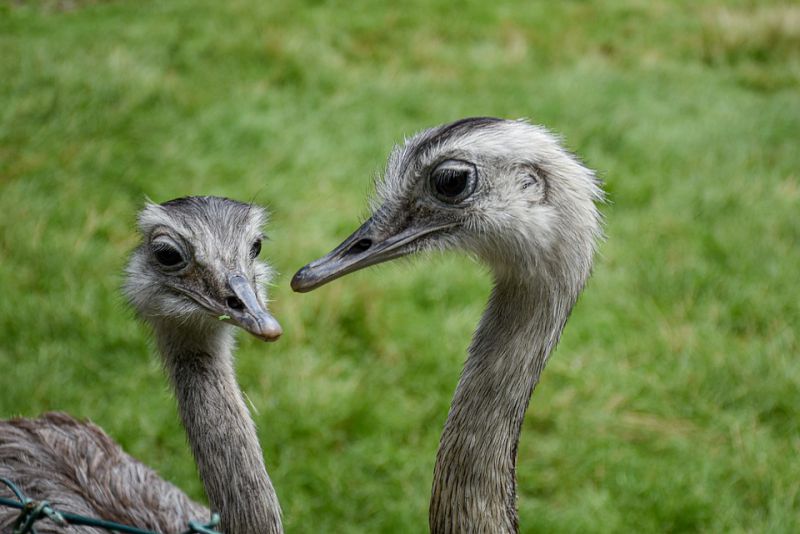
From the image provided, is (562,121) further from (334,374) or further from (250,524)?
(250,524)

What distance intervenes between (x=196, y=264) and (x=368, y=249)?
41 centimetres

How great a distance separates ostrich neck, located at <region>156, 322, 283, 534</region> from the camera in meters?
2.12

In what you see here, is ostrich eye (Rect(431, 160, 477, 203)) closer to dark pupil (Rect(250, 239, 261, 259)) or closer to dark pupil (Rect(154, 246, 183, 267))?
dark pupil (Rect(250, 239, 261, 259))

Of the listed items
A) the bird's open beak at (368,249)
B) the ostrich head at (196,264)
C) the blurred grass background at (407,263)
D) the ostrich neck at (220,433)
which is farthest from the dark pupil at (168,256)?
the blurred grass background at (407,263)

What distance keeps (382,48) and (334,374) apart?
3.18 meters

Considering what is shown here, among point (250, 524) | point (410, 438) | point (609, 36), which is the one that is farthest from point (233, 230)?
point (609, 36)

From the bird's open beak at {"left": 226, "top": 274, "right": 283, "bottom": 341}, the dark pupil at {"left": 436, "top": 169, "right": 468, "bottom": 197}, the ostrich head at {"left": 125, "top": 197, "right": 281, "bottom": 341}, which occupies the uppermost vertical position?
the dark pupil at {"left": 436, "top": 169, "right": 468, "bottom": 197}

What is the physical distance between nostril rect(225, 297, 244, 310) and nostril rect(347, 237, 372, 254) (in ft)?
0.85

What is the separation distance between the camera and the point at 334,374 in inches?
148

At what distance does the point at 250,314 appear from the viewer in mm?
2031

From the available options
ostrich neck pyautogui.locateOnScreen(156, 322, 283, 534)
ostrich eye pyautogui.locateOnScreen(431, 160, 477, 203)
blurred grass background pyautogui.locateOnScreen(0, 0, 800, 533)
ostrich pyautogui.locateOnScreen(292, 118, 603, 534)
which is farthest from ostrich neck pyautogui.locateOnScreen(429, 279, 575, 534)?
blurred grass background pyautogui.locateOnScreen(0, 0, 800, 533)

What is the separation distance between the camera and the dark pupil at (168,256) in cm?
224

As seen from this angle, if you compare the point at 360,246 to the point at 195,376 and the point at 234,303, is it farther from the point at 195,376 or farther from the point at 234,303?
the point at 195,376

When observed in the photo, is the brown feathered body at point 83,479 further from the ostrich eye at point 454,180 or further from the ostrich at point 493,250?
the ostrich eye at point 454,180
